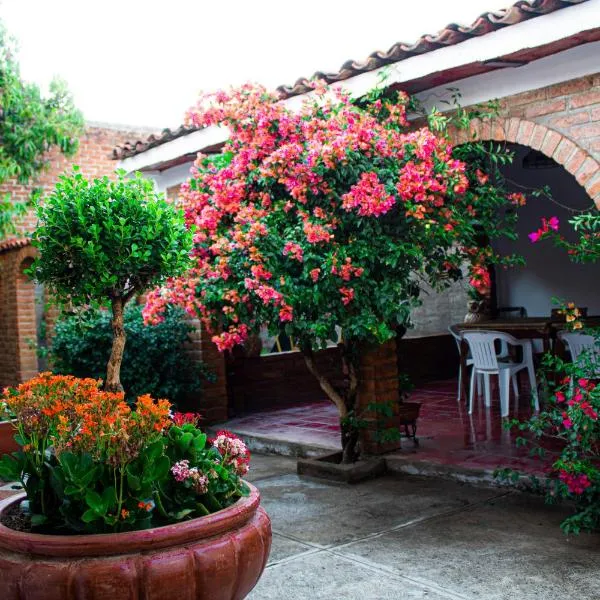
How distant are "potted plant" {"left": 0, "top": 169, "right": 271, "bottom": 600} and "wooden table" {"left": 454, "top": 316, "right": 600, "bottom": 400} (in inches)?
214

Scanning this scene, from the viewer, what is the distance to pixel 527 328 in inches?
321

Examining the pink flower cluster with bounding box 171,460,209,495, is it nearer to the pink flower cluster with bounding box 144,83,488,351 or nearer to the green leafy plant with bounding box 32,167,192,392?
the green leafy plant with bounding box 32,167,192,392

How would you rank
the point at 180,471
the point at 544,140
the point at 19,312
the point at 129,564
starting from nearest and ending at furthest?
the point at 129,564
the point at 180,471
the point at 544,140
the point at 19,312

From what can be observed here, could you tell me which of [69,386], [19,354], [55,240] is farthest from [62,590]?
[19,354]

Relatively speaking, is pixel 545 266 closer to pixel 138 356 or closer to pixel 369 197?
pixel 138 356

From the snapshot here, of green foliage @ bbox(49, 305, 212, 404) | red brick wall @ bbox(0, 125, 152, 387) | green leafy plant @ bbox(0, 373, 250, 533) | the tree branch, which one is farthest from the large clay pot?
red brick wall @ bbox(0, 125, 152, 387)

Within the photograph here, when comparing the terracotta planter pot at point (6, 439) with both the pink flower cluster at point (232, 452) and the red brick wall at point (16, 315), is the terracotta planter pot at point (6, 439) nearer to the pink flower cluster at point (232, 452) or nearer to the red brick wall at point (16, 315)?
the red brick wall at point (16, 315)

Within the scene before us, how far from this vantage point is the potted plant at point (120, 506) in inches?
104

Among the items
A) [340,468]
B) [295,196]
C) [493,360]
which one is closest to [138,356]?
[340,468]

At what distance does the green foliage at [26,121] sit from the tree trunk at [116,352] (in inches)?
206

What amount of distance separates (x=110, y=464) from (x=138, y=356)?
5.19 metres

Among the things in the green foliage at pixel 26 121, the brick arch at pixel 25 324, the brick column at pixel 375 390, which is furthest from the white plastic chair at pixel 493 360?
the brick arch at pixel 25 324

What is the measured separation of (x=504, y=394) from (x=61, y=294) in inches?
194

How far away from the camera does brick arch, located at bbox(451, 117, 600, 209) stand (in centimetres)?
504
